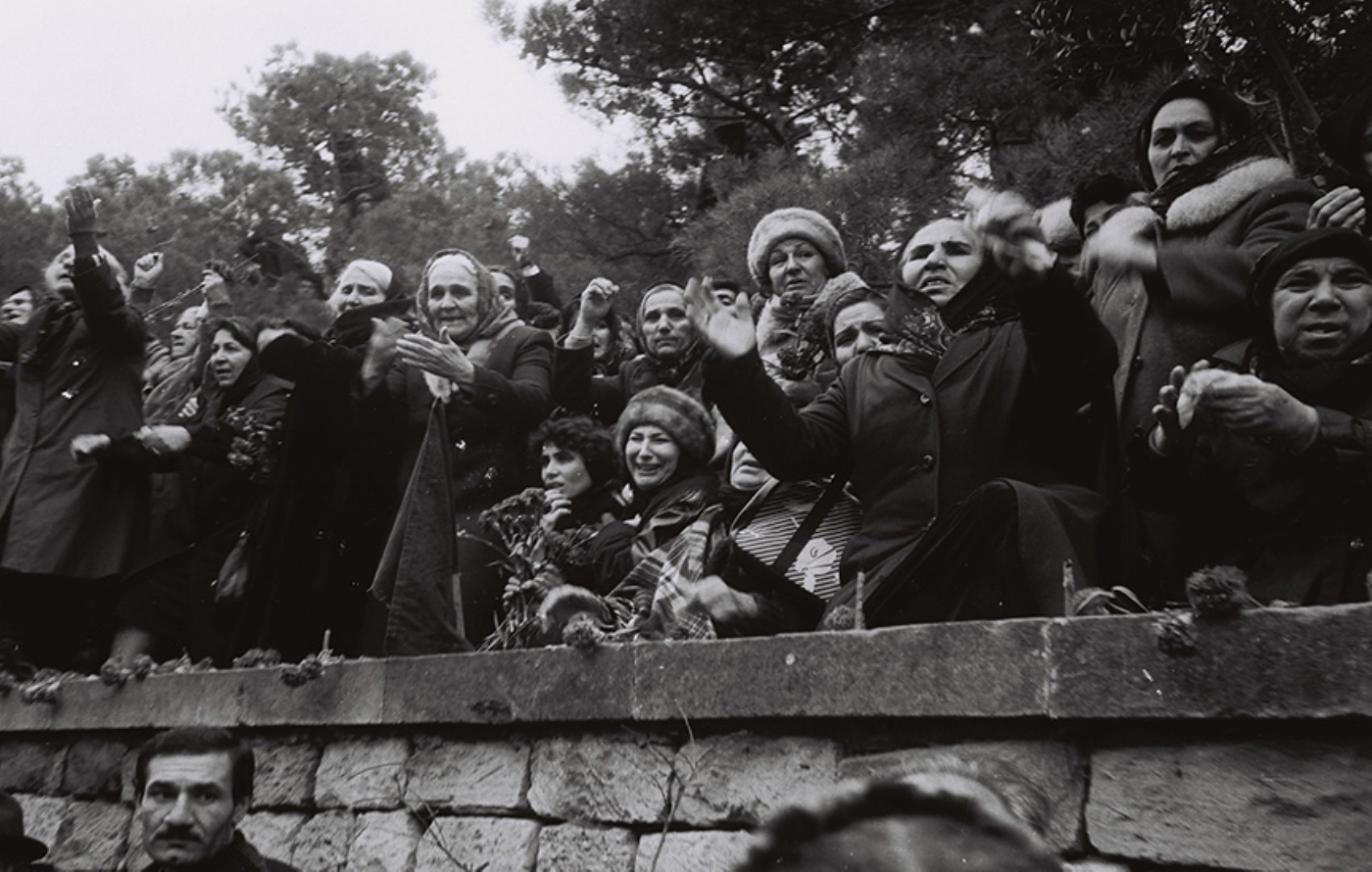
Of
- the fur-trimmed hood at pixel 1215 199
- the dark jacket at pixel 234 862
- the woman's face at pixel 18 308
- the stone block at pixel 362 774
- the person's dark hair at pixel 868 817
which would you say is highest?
the woman's face at pixel 18 308

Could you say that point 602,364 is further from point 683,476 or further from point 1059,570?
point 1059,570

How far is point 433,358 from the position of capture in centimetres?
522

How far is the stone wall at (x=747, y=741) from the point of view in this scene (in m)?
2.81

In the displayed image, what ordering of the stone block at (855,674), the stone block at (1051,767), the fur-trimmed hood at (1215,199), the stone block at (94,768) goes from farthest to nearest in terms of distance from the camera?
the stone block at (94,768)
the fur-trimmed hood at (1215,199)
the stone block at (855,674)
the stone block at (1051,767)

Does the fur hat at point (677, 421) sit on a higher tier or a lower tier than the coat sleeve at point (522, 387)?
lower

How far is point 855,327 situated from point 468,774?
1850 mm

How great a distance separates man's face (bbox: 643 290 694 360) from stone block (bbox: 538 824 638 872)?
2404 mm

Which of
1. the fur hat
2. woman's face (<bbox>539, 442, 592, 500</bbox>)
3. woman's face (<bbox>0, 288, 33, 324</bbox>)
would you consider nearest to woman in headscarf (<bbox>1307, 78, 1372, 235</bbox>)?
the fur hat

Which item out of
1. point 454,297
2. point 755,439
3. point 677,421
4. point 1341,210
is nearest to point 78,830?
point 454,297

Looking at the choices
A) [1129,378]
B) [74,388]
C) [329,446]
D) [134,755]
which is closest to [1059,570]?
[1129,378]

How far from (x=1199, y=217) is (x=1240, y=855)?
1902 mm

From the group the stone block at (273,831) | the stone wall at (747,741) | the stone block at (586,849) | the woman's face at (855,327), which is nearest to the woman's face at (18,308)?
the stone wall at (747,741)

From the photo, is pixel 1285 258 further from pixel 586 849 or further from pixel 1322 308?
pixel 586 849

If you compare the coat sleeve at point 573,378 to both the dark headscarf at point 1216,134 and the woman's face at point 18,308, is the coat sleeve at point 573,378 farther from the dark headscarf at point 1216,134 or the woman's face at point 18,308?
the woman's face at point 18,308
